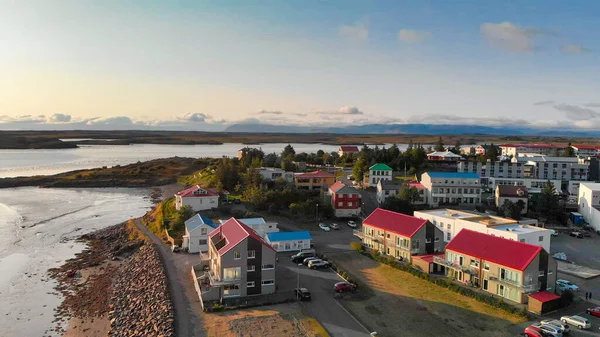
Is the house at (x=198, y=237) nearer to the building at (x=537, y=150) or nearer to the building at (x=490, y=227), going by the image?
the building at (x=490, y=227)

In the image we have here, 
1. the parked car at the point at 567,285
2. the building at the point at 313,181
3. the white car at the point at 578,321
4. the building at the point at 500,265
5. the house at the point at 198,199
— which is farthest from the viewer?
the building at the point at 313,181

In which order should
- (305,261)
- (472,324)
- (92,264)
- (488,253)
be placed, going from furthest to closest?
1. (92,264)
2. (305,261)
3. (488,253)
4. (472,324)

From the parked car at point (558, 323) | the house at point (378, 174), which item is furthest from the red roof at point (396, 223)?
Result: the house at point (378, 174)

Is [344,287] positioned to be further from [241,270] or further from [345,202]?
[345,202]

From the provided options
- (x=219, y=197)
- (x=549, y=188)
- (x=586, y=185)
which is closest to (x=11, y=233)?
(x=219, y=197)

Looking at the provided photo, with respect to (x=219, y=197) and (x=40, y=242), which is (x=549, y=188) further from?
(x=40, y=242)

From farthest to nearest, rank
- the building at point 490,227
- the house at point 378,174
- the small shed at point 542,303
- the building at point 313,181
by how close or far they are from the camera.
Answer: the house at point 378,174, the building at point 313,181, the building at point 490,227, the small shed at point 542,303
